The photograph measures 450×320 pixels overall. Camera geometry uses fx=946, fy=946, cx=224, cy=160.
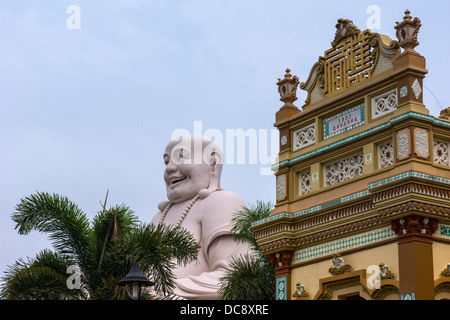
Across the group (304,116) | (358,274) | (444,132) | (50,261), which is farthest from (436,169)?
(50,261)

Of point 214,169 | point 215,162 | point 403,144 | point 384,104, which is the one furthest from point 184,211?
point 403,144

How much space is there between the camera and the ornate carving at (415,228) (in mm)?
13672

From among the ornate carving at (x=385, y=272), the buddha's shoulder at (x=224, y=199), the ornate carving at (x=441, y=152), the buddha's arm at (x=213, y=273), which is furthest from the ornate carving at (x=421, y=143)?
the buddha's shoulder at (x=224, y=199)

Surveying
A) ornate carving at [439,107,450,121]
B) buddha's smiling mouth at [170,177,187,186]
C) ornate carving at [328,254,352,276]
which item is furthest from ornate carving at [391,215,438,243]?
buddha's smiling mouth at [170,177,187,186]

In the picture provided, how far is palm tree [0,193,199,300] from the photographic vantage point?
1858 cm

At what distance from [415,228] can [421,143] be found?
132cm

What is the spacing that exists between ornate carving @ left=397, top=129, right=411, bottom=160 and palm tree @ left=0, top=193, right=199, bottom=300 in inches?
240

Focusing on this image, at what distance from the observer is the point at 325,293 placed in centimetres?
1515

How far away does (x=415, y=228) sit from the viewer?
13.7m

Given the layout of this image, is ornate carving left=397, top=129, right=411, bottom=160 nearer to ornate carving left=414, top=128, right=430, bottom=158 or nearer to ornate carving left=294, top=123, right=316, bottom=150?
ornate carving left=414, top=128, right=430, bottom=158

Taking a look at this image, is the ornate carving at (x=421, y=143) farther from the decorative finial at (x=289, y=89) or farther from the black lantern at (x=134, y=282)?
the black lantern at (x=134, y=282)

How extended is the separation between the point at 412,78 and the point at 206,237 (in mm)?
10682

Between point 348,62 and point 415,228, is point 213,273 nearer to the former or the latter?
point 348,62

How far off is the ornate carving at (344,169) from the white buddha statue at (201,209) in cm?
735
